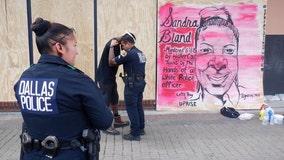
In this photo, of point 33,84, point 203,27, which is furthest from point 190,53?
point 33,84

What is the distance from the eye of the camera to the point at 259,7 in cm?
749

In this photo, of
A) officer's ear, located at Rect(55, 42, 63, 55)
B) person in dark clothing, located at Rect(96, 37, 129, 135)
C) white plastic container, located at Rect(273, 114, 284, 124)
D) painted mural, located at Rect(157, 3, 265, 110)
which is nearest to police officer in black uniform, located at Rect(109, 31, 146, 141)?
person in dark clothing, located at Rect(96, 37, 129, 135)

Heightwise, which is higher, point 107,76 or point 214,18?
point 214,18

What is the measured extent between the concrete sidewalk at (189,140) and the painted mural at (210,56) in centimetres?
47

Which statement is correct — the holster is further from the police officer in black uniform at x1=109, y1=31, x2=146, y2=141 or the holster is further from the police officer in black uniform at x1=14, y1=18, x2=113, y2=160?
the police officer in black uniform at x1=109, y1=31, x2=146, y2=141

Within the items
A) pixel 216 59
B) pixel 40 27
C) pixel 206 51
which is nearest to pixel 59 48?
pixel 40 27

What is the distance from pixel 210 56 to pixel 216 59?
0.15m

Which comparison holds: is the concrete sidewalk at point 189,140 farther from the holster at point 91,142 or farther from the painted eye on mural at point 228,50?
the holster at point 91,142

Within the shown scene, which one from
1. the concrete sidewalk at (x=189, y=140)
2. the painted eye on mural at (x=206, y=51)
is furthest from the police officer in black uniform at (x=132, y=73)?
the painted eye on mural at (x=206, y=51)

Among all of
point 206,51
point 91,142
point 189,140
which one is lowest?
point 189,140

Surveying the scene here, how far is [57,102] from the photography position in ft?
8.07

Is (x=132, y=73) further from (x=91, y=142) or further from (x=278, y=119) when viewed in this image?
(x=278, y=119)

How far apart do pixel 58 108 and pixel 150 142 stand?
3.46m

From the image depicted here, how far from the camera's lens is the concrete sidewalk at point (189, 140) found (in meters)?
5.19
